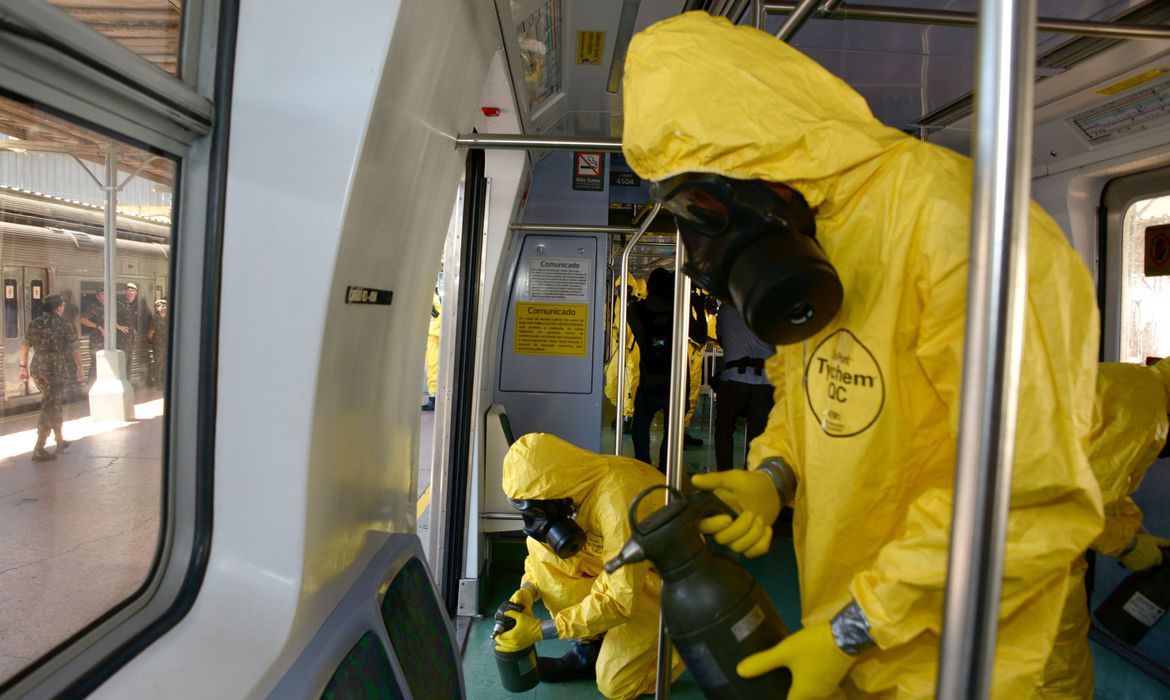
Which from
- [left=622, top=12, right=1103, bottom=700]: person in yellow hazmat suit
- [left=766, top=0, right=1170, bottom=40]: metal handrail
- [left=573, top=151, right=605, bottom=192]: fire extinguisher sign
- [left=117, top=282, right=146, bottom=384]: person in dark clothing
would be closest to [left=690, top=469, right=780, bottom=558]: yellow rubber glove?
[left=622, top=12, right=1103, bottom=700]: person in yellow hazmat suit

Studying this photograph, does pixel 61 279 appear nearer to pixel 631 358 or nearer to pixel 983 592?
pixel 983 592

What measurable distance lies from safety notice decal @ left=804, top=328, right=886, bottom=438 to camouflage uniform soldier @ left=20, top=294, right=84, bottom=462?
1.34 metres

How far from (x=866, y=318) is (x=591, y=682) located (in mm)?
2897

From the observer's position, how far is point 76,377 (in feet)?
4.15

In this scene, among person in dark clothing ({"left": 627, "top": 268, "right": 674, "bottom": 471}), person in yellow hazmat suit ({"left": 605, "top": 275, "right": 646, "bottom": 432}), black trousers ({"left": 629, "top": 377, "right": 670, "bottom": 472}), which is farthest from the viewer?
person in yellow hazmat suit ({"left": 605, "top": 275, "right": 646, "bottom": 432})

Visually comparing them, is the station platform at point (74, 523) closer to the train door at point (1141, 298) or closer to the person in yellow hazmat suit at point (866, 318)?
the person in yellow hazmat suit at point (866, 318)

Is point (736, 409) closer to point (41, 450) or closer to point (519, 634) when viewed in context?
point (519, 634)

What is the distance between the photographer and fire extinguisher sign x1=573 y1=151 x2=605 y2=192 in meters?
5.32

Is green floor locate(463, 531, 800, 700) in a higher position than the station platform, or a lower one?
lower

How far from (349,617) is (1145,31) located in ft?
7.46

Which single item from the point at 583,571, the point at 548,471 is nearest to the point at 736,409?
the point at 583,571

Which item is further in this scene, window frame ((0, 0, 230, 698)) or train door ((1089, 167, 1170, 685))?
train door ((1089, 167, 1170, 685))

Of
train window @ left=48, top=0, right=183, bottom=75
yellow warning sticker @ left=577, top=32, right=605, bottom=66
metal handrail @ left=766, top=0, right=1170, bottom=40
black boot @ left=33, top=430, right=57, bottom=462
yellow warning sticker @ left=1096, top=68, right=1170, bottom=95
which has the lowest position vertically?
black boot @ left=33, top=430, right=57, bottom=462

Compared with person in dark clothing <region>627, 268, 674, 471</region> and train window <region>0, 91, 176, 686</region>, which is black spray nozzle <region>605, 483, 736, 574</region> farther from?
person in dark clothing <region>627, 268, 674, 471</region>
